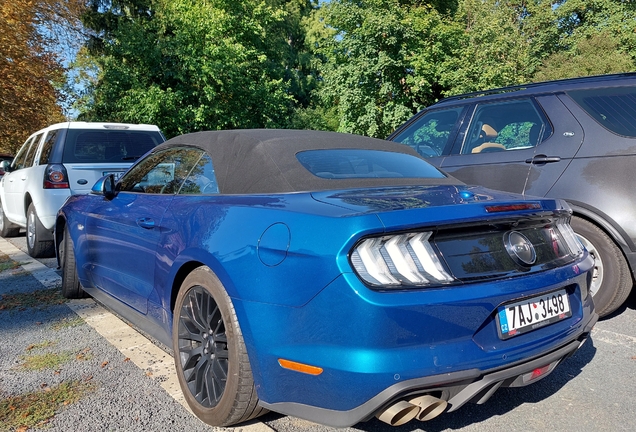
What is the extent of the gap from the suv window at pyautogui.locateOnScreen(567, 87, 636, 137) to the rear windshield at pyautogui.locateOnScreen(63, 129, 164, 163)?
5.47 metres

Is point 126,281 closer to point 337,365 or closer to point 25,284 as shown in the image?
point 337,365

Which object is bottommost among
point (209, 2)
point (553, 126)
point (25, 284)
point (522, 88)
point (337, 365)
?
point (25, 284)

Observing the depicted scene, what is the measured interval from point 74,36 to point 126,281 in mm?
26767

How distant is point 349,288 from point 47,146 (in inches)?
264

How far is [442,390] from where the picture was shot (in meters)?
2.02

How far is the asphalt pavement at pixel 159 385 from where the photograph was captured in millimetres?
2613

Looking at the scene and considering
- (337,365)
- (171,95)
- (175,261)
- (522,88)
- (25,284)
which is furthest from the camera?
(171,95)

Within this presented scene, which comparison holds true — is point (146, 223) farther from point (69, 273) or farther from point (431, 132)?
point (431, 132)

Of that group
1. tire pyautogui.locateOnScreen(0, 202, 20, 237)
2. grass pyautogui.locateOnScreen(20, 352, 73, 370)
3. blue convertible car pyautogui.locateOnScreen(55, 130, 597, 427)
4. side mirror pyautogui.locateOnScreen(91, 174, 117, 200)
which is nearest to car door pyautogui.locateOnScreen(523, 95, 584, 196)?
blue convertible car pyautogui.locateOnScreen(55, 130, 597, 427)

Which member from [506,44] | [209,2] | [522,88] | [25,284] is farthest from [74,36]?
[522,88]

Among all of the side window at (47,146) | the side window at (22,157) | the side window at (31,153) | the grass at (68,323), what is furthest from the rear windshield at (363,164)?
the side window at (22,157)

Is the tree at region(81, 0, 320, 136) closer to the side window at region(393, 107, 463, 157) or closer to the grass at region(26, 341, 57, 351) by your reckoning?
the side window at region(393, 107, 463, 157)

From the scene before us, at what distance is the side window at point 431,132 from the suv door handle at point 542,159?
1.00 metres

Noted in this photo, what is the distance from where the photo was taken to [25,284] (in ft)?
18.8
